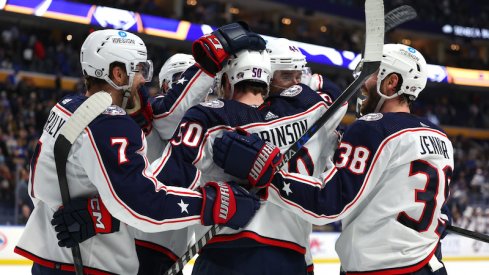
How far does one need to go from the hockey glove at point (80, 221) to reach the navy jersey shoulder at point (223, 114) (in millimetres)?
430

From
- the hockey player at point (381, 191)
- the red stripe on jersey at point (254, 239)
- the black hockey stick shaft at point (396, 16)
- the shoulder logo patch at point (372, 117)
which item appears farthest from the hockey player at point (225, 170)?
the black hockey stick shaft at point (396, 16)

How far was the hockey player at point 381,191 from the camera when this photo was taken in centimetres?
225

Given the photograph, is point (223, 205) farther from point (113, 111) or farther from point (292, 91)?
point (292, 91)

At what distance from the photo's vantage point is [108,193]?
2.04 metres

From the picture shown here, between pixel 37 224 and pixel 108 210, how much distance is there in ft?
1.04

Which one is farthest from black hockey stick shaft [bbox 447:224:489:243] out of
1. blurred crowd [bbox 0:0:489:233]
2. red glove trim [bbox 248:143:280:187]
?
blurred crowd [bbox 0:0:489:233]

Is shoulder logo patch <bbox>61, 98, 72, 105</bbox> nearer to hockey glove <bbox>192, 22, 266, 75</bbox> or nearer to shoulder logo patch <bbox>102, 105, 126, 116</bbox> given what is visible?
shoulder logo patch <bbox>102, 105, 126, 116</bbox>

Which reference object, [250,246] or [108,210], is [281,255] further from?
[108,210]

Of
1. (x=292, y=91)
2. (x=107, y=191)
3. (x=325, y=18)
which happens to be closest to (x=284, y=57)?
(x=292, y=91)

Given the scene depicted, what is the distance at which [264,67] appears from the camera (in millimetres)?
2453

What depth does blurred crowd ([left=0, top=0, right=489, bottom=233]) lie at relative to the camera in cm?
725

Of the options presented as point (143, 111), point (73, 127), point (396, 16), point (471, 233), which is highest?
point (396, 16)

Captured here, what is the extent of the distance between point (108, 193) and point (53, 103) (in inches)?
382

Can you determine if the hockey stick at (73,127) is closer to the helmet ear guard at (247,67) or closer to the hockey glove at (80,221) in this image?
the hockey glove at (80,221)
